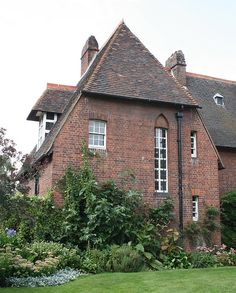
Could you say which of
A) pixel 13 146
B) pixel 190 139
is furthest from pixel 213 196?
pixel 13 146

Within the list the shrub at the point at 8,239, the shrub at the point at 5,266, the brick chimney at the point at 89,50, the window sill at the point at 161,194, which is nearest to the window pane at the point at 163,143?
the window sill at the point at 161,194

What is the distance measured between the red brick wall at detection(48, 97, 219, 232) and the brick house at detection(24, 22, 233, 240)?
4 cm

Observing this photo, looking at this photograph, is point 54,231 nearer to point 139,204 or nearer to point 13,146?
point 139,204

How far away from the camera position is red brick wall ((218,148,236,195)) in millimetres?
24906

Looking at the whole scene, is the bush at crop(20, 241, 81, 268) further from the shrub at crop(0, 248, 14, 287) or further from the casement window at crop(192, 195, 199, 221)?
the casement window at crop(192, 195, 199, 221)

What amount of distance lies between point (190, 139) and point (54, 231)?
794 cm

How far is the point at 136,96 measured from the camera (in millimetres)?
20328

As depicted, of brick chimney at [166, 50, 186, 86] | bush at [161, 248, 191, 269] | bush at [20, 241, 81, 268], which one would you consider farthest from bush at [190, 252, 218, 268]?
brick chimney at [166, 50, 186, 86]

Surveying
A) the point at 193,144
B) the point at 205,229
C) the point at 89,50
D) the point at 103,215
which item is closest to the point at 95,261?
the point at 103,215

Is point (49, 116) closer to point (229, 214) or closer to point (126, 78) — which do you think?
point (126, 78)

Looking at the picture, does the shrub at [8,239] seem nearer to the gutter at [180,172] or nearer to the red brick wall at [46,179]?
the red brick wall at [46,179]

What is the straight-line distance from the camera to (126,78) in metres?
21.1

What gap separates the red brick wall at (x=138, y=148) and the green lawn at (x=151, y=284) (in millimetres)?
6571

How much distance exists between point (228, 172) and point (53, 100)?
34.9ft
